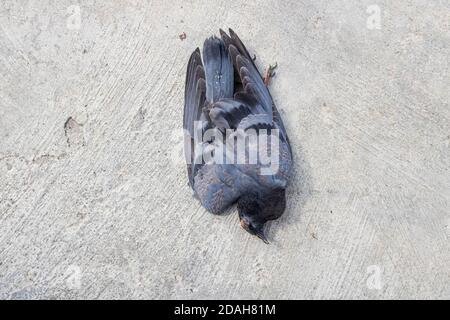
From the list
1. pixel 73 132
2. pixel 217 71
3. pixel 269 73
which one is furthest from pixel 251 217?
pixel 73 132

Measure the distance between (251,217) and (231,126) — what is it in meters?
0.81

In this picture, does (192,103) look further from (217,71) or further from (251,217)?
(251,217)

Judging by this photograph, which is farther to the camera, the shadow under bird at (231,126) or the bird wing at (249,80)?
the bird wing at (249,80)

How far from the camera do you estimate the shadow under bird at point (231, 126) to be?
19.1 feet

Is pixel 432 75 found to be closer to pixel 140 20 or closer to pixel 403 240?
pixel 403 240

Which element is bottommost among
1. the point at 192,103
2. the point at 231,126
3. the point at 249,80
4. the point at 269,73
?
the point at 192,103

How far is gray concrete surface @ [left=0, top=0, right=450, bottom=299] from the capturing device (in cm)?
627

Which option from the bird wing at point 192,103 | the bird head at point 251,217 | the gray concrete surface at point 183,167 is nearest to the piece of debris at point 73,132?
the gray concrete surface at point 183,167

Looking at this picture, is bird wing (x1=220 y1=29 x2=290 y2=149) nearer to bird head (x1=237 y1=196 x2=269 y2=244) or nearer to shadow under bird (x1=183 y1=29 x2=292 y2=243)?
shadow under bird (x1=183 y1=29 x2=292 y2=243)

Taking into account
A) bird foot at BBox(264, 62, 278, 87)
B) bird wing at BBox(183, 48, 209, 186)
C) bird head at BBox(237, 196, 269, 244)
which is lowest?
bird head at BBox(237, 196, 269, 244)

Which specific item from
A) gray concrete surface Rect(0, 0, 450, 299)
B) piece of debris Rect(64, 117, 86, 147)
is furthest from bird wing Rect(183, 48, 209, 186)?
piece of debris Rect(64, 117, 86, 147)

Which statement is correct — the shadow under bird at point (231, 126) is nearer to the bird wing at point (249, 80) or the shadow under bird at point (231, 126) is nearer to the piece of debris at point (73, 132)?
the bird wing at point (249, 80)

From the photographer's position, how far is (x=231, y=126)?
5836 mm

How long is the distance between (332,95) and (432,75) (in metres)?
0.94
